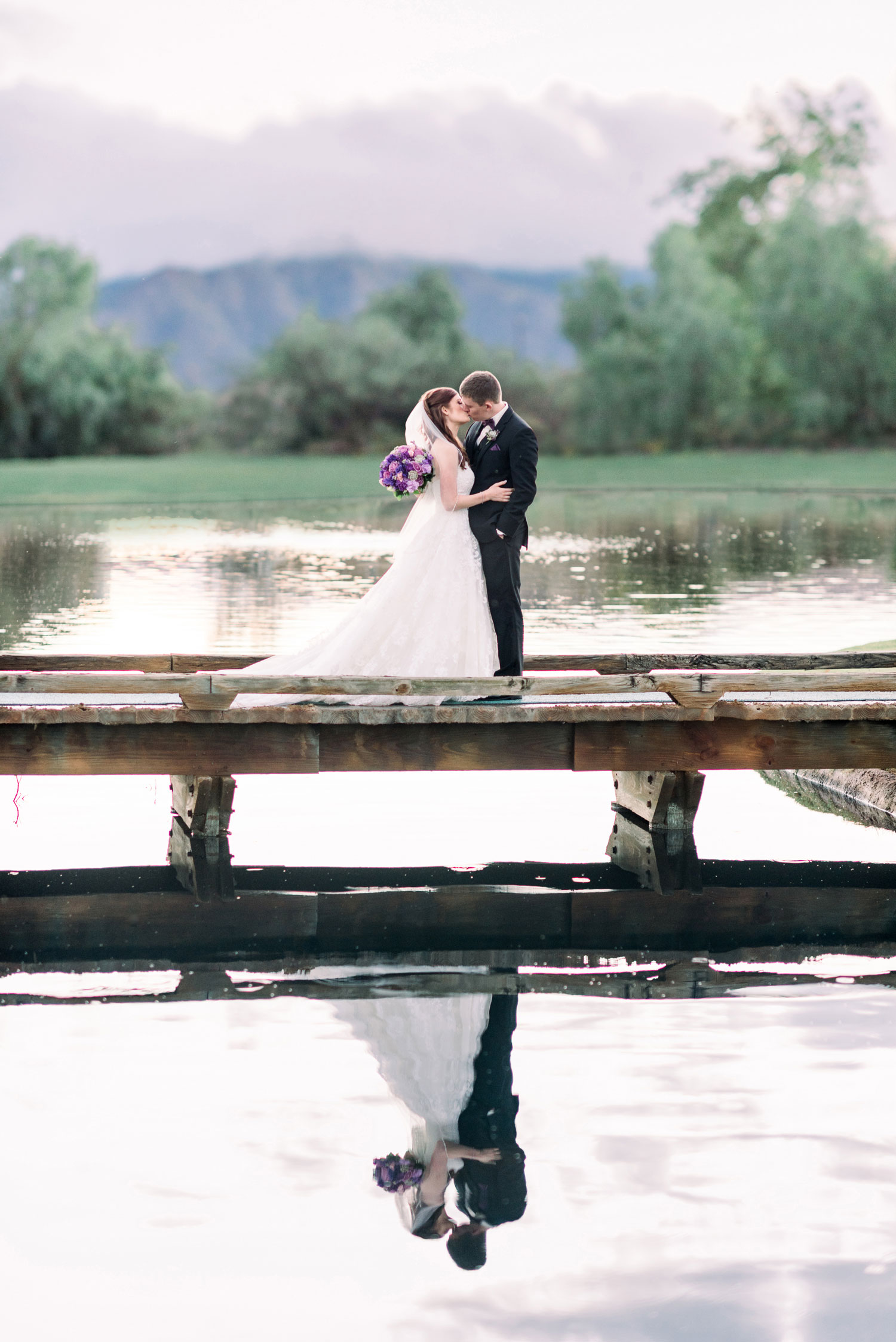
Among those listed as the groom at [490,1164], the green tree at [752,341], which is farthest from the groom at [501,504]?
the green tree at [752,341]

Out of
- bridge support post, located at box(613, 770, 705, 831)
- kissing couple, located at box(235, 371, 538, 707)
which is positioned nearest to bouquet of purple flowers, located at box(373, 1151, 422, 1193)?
kissing couple, located at box(235, 371, 538, 707)

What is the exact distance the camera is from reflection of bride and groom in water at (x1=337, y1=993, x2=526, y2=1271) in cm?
590

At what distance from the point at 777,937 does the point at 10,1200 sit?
185 inches

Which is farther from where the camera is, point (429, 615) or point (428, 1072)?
point (429, 615)

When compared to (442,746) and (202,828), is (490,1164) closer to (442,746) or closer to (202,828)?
(442,746)

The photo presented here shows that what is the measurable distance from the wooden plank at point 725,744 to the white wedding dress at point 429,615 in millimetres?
811

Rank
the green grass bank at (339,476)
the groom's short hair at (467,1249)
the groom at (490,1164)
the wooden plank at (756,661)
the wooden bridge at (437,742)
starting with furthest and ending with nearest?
1. the green grass bank at (339,476)
2. the wooden plank at (756,661)
3. the wooden bridge at (437,742)
4. the groom at (490,1164)
5. the groom's short hair at (467,1249)

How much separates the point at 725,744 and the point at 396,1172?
15.9 feet

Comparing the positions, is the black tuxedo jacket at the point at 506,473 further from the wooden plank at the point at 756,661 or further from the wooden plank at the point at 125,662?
the wooden plank at the point at 125,662

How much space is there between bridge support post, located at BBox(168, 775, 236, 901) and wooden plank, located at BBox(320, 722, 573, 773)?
3.43ft

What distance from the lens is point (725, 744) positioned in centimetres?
1042

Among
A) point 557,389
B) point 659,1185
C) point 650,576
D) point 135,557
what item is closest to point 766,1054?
point 659,1185

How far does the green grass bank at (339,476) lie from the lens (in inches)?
2717

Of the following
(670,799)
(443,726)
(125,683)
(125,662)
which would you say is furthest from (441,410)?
(125,662)
